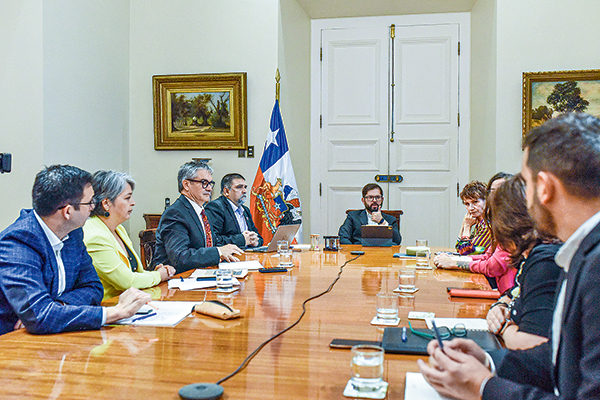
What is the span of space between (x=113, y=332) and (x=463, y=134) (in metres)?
5.67

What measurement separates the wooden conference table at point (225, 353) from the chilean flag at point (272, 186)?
342 cm

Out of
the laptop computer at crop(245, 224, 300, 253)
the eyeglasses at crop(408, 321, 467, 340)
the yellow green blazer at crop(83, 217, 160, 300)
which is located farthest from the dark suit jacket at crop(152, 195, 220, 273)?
the eyeglasses at crop(408, 321, 467, 340)

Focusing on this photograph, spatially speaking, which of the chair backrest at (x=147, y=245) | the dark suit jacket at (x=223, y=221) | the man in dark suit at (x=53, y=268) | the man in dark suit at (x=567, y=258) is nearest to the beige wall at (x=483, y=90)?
the dark suit jacket at (x=223, y=221)

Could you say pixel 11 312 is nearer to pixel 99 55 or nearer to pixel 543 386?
pixel 543 386

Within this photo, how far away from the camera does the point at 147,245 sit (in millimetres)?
4078

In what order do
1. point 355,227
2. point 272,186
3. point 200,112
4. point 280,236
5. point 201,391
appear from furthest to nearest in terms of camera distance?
point 200,112
point 272,186
point 355,227
point 280,236
point 201,391

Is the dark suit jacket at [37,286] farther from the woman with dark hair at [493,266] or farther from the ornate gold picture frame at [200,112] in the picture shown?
the ornate gold picture frame at [200,112]

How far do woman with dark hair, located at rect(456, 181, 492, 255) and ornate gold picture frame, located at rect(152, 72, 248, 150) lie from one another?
2.65 m

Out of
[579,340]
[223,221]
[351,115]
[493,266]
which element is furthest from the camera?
[351,115]

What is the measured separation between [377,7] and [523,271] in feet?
18.6

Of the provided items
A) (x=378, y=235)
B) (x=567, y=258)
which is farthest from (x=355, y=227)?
(x=567, y=258)

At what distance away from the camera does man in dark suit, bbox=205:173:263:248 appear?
470 cm

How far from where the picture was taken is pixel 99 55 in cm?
568

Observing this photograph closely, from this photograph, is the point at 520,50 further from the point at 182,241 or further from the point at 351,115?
the point at 182,241
